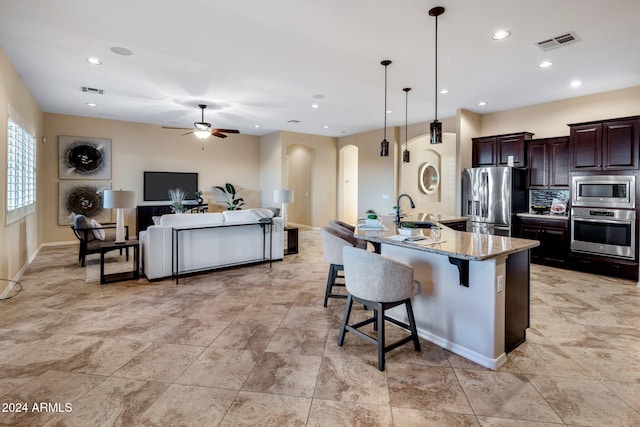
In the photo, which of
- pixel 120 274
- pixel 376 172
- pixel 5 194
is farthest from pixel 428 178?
pixel 5 194

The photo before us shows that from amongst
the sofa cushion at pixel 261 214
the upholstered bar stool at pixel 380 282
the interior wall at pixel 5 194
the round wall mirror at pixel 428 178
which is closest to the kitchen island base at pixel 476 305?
the upholstered bar stool at pixel 380 282

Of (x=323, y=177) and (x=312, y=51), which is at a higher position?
(x=312, y=51)

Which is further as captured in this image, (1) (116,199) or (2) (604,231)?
(2) (604,231)

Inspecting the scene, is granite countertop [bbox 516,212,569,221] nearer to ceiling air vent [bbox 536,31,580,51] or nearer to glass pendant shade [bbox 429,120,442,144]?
ceiling air vent [bbox 536,31,580,51]

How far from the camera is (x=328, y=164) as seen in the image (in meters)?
10.2

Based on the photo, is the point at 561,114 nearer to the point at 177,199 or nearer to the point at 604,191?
the point at 604,191

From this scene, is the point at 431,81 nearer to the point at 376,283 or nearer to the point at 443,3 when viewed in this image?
the point at 443,3

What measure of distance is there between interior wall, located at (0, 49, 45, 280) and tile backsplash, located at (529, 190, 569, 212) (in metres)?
8.10

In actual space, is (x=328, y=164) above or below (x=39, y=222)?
above

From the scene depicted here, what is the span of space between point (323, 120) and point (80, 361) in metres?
6.59

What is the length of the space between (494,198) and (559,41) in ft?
9.64

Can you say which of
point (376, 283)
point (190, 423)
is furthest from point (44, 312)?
A: point (376, 283)

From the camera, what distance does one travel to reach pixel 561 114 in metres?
5.85

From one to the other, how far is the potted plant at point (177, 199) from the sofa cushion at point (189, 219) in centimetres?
358
